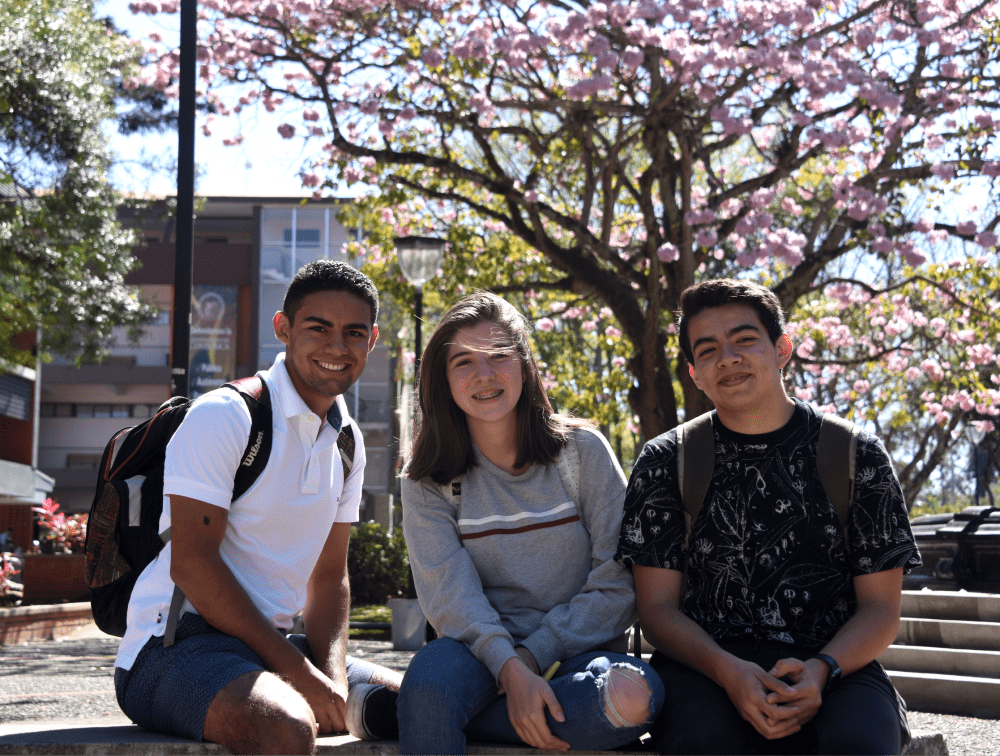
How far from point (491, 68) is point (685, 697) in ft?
34.1

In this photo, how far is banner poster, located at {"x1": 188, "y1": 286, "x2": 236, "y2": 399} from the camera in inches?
1805

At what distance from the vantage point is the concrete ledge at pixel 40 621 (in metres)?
12.3

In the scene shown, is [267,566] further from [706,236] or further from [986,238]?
[986,238]

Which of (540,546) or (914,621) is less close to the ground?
(540,546)

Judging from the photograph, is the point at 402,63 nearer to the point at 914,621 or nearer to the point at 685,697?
the point at 914,621

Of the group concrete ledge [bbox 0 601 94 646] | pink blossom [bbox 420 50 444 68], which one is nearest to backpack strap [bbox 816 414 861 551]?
pink blossom [bbox 420 50 444 68]

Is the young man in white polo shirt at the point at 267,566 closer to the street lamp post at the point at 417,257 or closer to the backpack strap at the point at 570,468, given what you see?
the backpack strap at the point at 570,468

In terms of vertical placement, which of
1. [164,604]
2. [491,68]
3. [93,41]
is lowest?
[164,604]

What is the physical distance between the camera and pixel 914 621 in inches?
307

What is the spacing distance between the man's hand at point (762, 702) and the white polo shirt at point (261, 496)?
1337 mm

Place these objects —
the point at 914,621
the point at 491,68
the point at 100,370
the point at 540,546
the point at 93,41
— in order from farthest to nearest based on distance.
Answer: the point at 100,370 < the point at 93,41 < the point at 491,68 < the point at 914,621 < the point at 540,546

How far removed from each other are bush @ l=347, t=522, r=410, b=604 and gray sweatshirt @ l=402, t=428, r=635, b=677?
14.3 meters

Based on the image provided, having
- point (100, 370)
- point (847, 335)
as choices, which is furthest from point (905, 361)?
point (100, 370)

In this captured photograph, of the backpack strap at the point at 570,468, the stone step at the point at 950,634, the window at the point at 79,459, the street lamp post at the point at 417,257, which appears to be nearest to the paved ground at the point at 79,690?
the stone step at the point at 950,634
